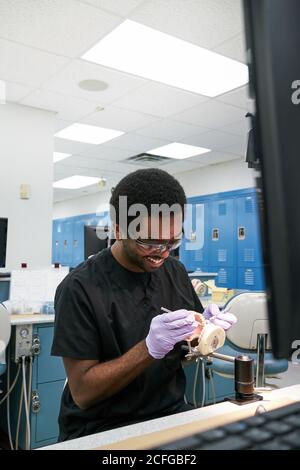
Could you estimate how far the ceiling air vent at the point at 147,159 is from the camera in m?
5.64

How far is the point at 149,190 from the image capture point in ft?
3.44

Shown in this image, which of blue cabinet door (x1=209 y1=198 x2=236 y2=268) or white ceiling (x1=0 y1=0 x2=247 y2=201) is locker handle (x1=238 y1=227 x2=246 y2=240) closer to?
blue cabinet door (x1=209 y1=198 x2=236 y2=268)

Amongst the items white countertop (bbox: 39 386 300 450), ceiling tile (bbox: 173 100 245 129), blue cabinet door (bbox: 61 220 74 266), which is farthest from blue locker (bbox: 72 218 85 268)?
white countertop (bbox: 39 386 300 450)

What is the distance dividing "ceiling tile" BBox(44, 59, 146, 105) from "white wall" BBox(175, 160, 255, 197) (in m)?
2.19

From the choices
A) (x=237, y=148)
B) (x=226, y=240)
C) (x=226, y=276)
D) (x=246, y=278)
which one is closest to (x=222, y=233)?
(x=226, y=240)

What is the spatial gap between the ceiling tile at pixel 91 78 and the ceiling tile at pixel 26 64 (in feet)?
0.27

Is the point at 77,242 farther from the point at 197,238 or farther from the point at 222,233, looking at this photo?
the point at 222,233

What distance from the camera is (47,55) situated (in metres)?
2.76

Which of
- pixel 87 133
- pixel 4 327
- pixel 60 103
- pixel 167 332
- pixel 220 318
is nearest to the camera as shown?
pixel 167 332

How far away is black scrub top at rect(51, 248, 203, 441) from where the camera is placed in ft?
3.18

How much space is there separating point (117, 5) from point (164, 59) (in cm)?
68

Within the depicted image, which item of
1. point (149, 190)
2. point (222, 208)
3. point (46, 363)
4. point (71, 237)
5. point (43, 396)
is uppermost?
point (222, 208)

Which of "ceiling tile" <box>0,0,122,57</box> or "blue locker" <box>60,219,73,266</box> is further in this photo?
"blue locker" <box>60,219,73,266</box>
